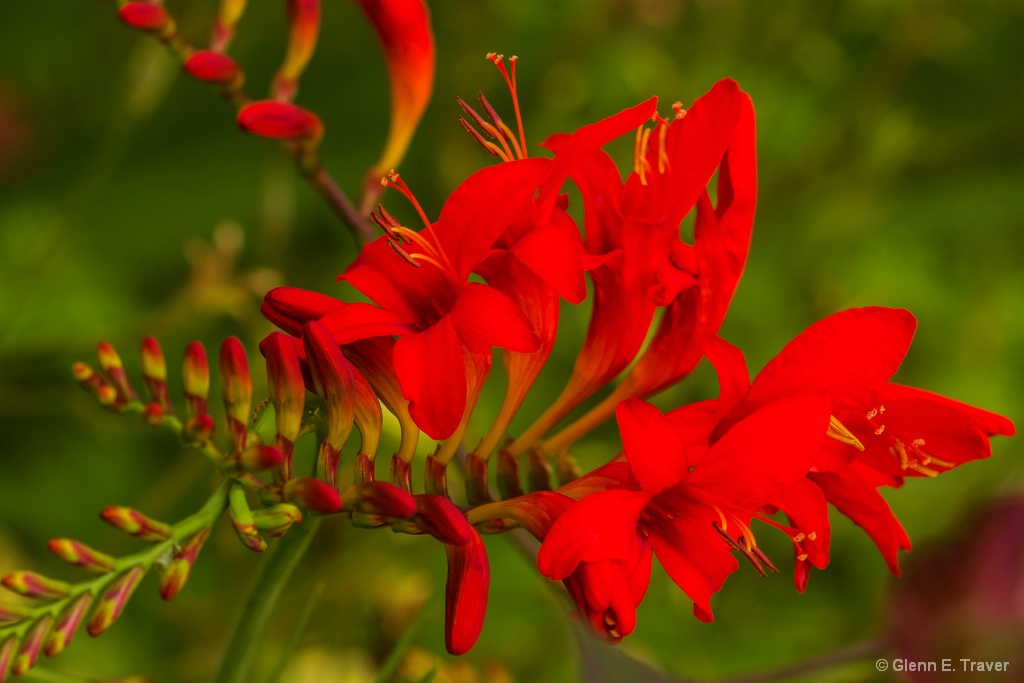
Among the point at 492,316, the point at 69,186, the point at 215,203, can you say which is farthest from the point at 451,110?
the point at 492,316

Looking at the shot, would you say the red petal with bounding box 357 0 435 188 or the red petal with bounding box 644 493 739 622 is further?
the red petal with bounding box 357 0 435 188

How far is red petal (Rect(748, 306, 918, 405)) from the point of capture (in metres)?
0.31

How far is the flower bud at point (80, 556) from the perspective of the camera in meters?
0.24

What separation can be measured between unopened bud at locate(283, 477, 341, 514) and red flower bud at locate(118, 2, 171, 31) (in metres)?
0.20

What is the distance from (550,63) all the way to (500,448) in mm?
565

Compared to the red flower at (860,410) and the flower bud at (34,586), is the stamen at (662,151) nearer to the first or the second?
the red flower at (860,410)

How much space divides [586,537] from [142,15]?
10.1 inches

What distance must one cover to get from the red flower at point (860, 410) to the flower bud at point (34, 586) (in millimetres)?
199

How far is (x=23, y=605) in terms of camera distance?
25cm

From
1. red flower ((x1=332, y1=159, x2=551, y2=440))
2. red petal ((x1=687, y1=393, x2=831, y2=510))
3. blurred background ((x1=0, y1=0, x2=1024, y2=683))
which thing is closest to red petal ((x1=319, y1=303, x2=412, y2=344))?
red flower ((x1=332, y1=159, x2=551, y2=440))

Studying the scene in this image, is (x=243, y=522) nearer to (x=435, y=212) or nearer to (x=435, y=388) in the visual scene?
(x=435, y=388)

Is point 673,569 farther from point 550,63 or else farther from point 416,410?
point 550,63

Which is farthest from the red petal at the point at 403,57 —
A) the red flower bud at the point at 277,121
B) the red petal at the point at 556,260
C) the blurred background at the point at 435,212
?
the blurred background at the point at 435,212

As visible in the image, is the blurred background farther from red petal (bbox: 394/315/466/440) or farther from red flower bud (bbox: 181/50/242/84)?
red petal (bbox: 394/315/466/440)
